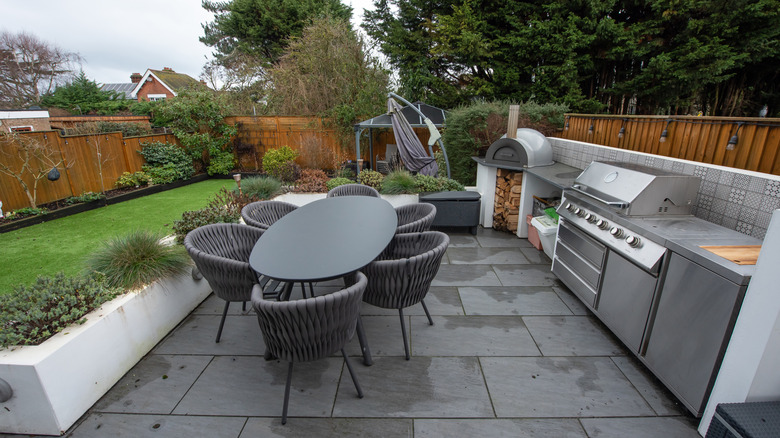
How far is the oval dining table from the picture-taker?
2010 millimetres

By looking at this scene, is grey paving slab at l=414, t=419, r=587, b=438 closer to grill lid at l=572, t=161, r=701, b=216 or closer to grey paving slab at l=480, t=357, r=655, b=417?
grey paving slab at l=480, t=357, r=655, b=417

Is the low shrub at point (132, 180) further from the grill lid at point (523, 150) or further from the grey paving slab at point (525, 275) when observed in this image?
the grey paving slab at point (525, 275)

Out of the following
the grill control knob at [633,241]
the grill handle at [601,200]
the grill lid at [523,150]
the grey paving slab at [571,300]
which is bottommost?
the grey paving slab at [571,300]

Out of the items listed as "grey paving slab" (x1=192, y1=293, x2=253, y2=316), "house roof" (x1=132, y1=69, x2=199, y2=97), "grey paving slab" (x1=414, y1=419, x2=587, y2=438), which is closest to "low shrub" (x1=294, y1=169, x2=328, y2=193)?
"grey paving slab" (x1=192, y1=293, x2=253, y2=316)

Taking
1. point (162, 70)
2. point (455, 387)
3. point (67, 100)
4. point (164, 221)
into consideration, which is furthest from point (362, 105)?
point (162, 70)

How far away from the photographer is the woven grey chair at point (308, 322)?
161 cm

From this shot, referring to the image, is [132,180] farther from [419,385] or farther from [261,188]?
[419,385]

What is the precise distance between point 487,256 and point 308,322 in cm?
312

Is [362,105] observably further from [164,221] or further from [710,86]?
[710,86]

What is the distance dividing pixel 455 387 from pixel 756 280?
1662 millimetres

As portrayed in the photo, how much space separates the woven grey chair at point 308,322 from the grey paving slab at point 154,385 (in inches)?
32.7

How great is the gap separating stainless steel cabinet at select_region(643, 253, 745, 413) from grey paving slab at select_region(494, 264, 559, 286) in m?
1.43

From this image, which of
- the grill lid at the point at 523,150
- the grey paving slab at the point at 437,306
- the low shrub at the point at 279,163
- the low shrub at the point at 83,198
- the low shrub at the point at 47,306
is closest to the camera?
the low shrub at the point at 47,306

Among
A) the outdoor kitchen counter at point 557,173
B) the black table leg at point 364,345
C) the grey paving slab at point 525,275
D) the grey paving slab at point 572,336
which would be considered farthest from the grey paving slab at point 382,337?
the outdoor kitchen counter at point 557,173
